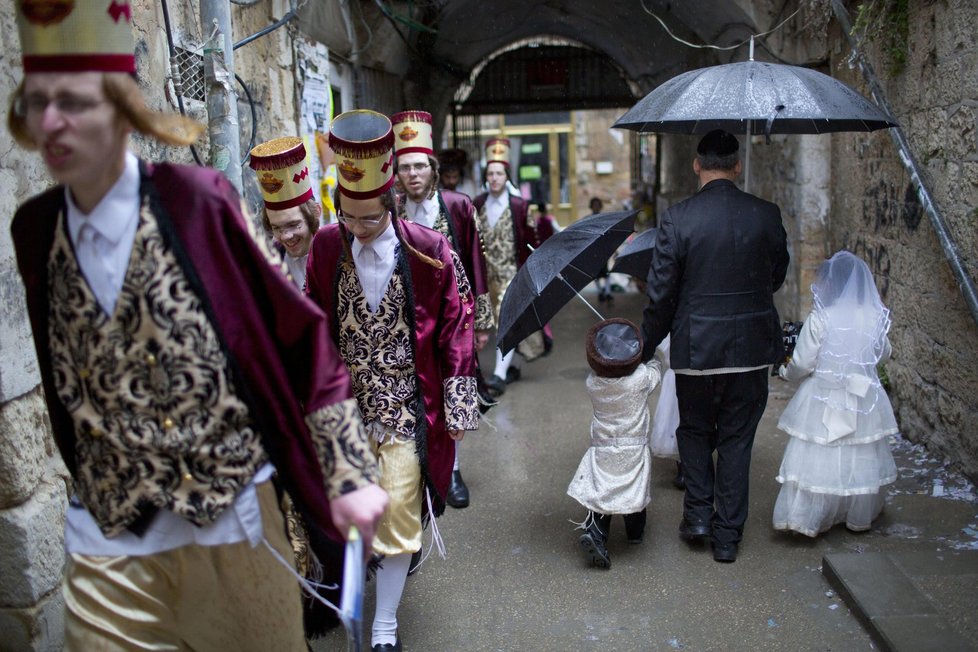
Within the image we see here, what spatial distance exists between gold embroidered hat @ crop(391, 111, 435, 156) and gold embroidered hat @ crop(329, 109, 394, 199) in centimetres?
162

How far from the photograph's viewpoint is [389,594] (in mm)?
3150

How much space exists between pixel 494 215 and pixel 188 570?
5335 millimetres

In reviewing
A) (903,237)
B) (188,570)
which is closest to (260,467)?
(188,570)

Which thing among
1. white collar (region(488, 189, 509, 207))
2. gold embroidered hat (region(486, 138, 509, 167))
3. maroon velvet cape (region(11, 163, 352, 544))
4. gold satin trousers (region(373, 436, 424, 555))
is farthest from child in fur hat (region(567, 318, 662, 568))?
gold embroidered hat (region(486, 138, 509, 167))

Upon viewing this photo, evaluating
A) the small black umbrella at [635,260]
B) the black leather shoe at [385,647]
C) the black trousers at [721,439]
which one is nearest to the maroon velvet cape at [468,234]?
the small black umbrella at [635,260]

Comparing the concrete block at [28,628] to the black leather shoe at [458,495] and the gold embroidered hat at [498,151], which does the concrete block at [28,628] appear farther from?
the gold embroidered hat at [498,151]

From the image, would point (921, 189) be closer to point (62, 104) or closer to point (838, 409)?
point (838, 409)

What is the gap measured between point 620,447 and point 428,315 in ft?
3.90

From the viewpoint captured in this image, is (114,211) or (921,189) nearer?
(114,211)

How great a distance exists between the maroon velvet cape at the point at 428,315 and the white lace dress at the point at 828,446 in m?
1.62

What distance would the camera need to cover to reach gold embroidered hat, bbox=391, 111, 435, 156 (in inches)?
181

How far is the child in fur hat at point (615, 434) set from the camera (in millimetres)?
3795

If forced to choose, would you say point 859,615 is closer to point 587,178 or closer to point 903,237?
point 903,237

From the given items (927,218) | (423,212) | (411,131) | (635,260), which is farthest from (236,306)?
(927,218)
